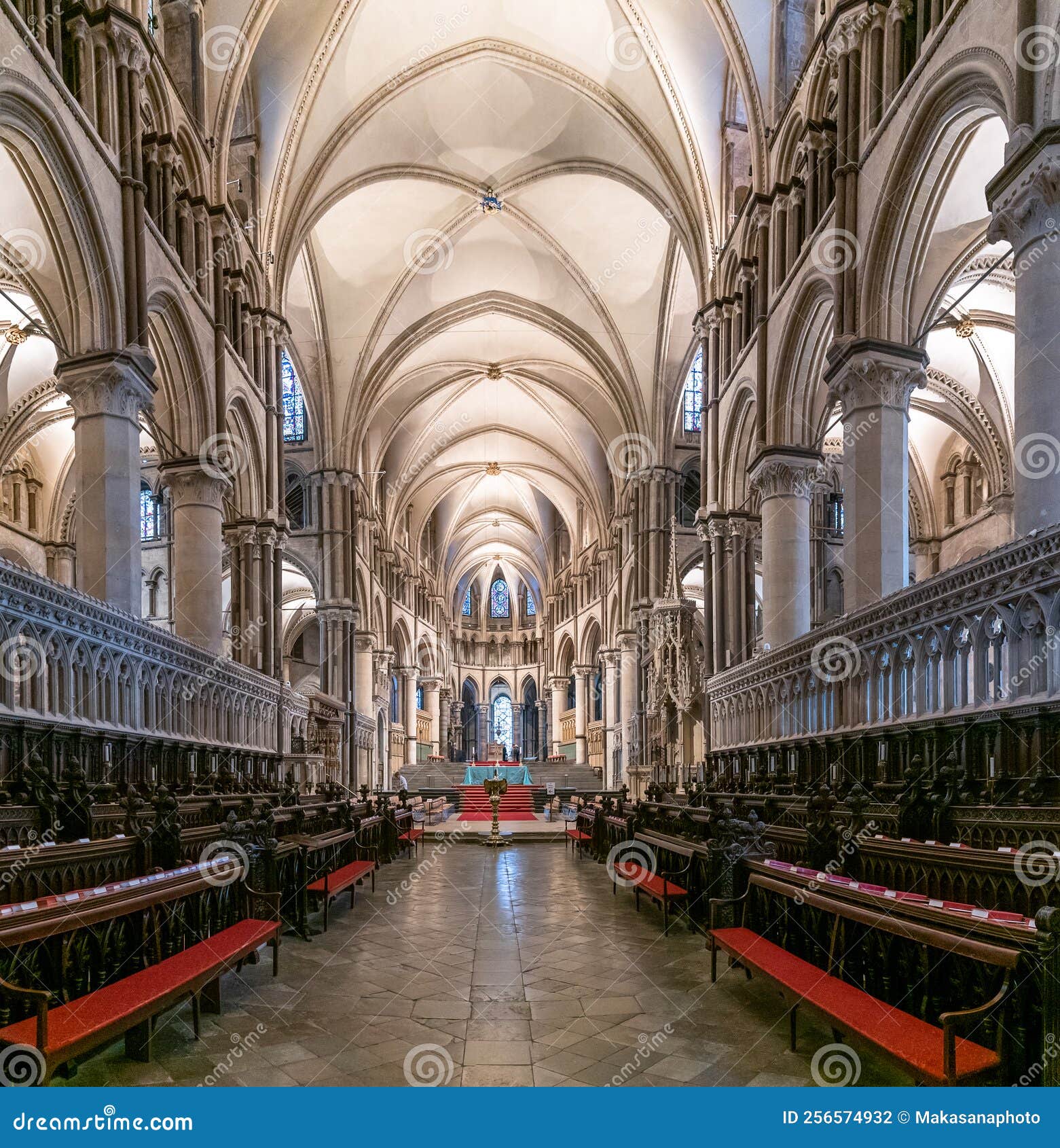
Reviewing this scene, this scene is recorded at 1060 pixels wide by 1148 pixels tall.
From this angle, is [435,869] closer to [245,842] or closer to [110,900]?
[245,842]

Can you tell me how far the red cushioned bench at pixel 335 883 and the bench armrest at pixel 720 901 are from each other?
10.1ft

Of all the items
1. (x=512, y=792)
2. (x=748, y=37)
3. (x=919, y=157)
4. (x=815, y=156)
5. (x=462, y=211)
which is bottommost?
(x=512, y=792)

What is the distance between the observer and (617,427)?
3177cm

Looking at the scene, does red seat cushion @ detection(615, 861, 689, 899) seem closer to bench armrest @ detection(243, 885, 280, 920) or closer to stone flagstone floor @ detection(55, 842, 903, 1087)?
stone flagstone floor @ detection(55, 842, 903, 1087)

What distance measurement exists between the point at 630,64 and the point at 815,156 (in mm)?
7479

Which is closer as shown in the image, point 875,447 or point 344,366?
point 875,447

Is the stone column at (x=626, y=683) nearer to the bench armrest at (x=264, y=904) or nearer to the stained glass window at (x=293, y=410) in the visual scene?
the stained glass window at (x=293, y=410)

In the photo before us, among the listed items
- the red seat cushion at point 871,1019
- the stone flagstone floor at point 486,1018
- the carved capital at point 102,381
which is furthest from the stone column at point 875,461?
the carved capital at point 102,381

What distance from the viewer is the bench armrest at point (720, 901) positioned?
5973 mm

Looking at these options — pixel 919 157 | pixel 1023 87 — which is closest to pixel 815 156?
pixel 919 157

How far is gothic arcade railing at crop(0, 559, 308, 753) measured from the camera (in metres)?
8.15

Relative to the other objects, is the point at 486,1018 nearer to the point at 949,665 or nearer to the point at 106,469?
the point at 949,665

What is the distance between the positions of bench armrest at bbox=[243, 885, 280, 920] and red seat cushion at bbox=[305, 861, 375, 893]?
84 cm

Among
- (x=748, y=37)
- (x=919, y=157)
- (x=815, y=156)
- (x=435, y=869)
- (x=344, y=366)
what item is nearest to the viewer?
(x=919, y=157)
